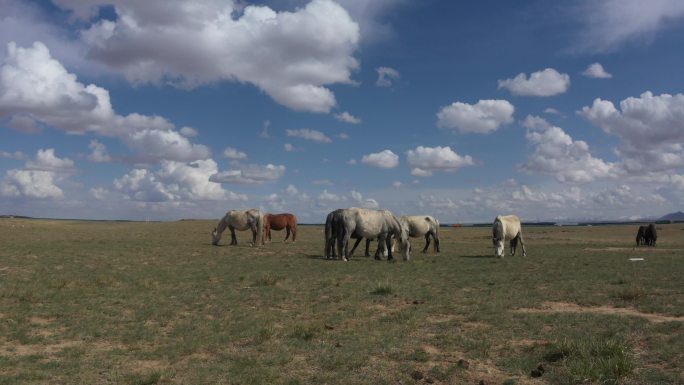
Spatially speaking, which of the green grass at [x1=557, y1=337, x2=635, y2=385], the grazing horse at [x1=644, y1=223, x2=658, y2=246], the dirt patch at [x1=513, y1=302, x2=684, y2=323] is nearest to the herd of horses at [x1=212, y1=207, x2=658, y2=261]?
the dirt patch at [x1=513, y1=302, x2=684, y2=323]

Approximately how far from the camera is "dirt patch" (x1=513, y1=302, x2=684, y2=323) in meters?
11.1

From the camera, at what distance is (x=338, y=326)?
1066 centimetres

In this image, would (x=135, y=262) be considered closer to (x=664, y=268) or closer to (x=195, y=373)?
(x=195, y=373)

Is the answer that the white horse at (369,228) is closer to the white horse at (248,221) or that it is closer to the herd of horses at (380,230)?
the herd of horses at (380,230)

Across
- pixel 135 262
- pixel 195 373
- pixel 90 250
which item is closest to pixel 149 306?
pixel 195 373

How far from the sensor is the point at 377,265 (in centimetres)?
2308

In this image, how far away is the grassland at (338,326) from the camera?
7.57 meters

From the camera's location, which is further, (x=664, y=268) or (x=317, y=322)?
(x=664, y=268)

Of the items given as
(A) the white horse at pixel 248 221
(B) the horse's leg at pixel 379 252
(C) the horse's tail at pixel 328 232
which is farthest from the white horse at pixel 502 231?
(A) the white horse at pixel 248 221

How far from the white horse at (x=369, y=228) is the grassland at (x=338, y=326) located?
16.1 feet

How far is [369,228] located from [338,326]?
571 inches

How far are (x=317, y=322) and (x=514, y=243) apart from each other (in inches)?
791

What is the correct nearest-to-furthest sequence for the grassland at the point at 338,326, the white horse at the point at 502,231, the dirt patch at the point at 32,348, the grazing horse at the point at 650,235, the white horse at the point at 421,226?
the grassland at the point at 338,326 → the dirt patch at the point at 32,348 → the white horse at the point at 502,231 → the white horse at the point at 421,226 → the grazing horse at the point at 650,235

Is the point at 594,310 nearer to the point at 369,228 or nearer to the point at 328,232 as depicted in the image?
the point at 369,228
